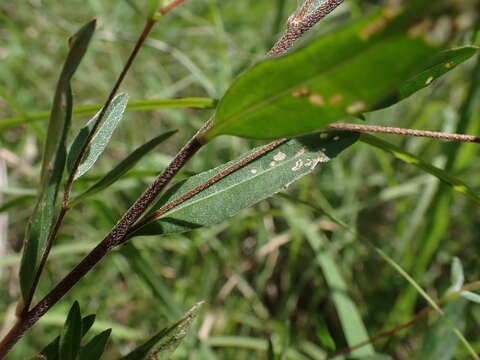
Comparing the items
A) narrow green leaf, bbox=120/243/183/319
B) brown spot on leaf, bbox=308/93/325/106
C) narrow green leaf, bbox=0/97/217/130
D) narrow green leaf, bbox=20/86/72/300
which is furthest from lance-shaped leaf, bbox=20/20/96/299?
narrow green leaf, bbox=120/243/183/319

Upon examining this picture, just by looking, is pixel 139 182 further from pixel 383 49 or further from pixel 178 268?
pixel 383 49

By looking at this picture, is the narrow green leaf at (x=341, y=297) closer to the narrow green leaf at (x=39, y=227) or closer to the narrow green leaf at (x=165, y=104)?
the narrow green leaf at (x=165, y=104)

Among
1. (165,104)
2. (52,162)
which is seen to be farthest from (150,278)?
(52,162)

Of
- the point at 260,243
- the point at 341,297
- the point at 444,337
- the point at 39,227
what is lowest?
the point at 444,337

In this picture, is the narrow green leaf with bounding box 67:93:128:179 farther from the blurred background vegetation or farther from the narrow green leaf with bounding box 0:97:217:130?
the blurred background vegetation

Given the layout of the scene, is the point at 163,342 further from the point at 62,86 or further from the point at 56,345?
the point at 62,86

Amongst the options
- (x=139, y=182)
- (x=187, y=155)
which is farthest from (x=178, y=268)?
(x=187, y=155)
